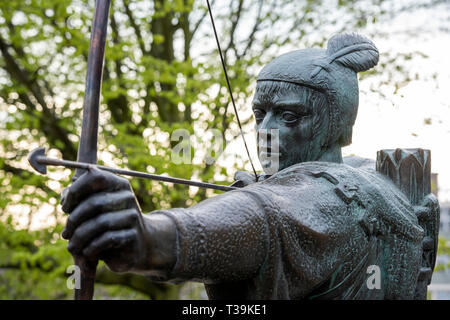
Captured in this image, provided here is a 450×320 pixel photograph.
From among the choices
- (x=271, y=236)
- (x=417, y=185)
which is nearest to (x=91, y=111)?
(x=271, y=236)

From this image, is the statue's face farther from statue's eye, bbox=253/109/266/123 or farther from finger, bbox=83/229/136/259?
finger, bbox=83/229/136/259

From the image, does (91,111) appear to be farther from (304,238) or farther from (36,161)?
(304,238)

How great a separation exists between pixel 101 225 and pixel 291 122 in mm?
1136

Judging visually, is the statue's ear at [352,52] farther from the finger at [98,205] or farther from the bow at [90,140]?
the finger at [98,205]

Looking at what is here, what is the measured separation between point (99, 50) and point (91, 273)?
2.15 feet

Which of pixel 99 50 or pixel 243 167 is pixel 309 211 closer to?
pixel 99 50

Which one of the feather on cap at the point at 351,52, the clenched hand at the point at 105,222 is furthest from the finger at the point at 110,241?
the feather on cap at the point at 351,52

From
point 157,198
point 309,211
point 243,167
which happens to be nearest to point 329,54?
point 309,211

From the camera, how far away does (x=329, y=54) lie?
7.54 ft

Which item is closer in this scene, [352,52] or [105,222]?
[105,222]

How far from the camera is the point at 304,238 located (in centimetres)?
174

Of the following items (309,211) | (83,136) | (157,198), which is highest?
(157,198)

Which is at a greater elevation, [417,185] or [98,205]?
[417,185]

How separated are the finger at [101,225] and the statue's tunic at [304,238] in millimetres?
193
